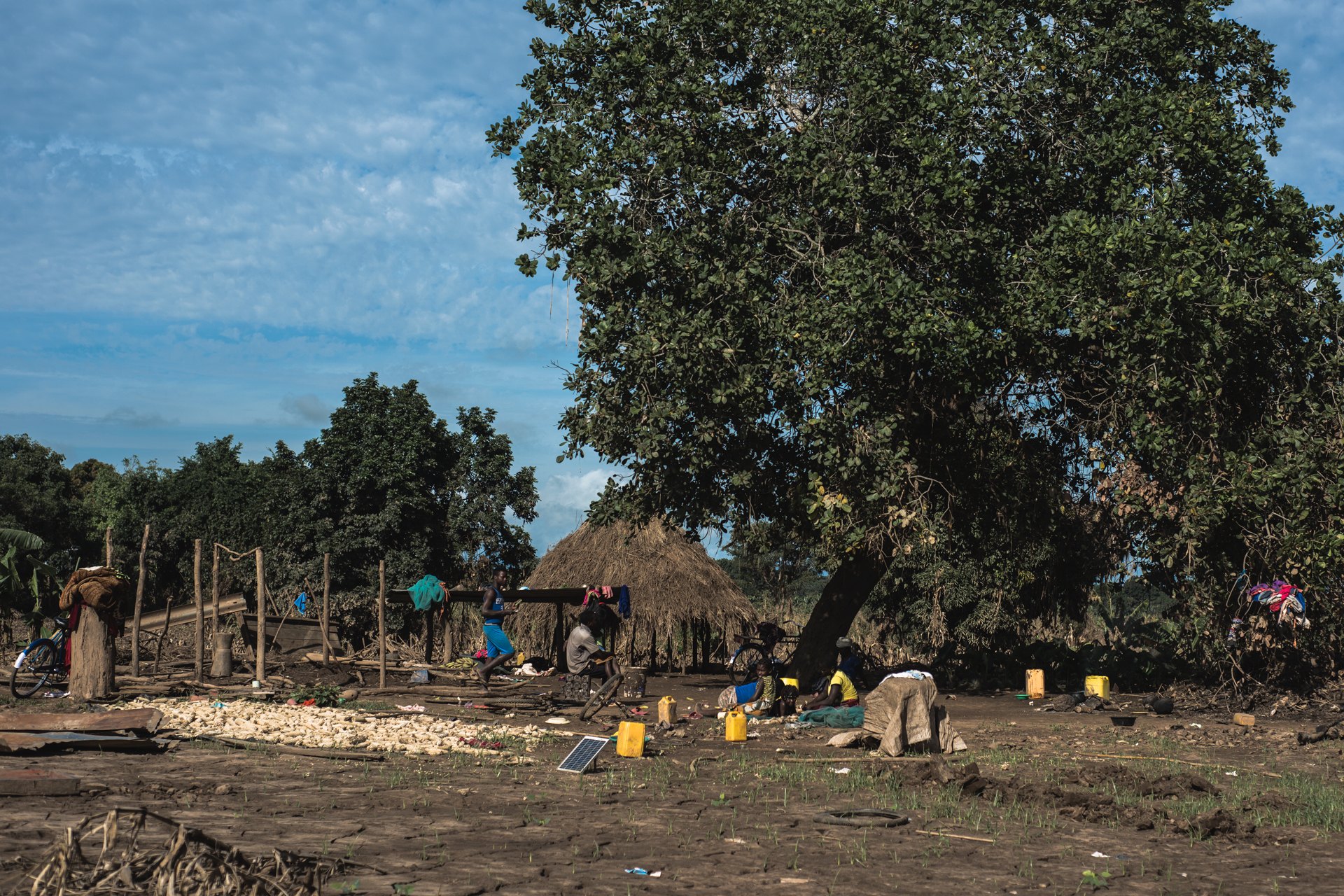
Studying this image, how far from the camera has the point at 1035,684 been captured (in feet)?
58.5

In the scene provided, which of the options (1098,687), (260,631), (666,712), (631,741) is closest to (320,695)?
(260,631)

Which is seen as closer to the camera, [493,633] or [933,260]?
[933,260]

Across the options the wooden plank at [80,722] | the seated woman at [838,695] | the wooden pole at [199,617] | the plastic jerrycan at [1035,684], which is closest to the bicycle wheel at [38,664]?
the wooden pole at [199,617]

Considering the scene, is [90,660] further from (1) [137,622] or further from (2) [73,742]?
(2) [73,742]

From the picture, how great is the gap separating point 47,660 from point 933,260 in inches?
602

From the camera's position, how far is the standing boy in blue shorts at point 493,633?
16609mm

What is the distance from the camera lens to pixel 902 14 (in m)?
15.2

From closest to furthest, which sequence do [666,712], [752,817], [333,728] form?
[752,817] < [333,728] < [666,712]

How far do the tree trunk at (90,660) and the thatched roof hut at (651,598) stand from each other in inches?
395

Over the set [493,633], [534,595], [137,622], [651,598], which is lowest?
[493,633]

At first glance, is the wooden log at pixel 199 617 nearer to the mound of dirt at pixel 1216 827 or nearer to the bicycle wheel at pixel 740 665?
the bicycle wheel at pixel 740 665

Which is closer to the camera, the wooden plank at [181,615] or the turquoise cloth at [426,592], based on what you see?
the wooden plank at [181,615]

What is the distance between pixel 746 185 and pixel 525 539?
2001 cm

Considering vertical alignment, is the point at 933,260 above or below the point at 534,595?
above
